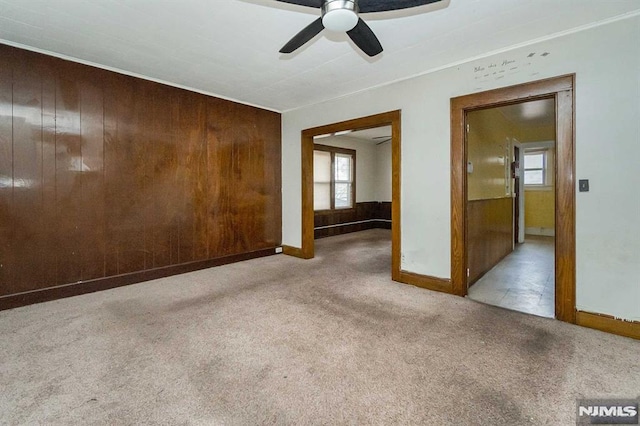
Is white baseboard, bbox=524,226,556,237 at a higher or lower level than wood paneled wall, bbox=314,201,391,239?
lower

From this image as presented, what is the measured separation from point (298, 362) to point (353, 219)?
6.39m

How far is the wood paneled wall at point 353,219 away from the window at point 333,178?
0.20 metres

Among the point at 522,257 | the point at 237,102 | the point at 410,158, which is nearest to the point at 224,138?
the point at 237,102

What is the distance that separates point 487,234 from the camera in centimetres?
421

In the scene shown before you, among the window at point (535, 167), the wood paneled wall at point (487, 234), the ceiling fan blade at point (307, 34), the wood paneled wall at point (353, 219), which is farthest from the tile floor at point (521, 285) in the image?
the wood paneled wall at point (353, 219)

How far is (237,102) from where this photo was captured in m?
4.66

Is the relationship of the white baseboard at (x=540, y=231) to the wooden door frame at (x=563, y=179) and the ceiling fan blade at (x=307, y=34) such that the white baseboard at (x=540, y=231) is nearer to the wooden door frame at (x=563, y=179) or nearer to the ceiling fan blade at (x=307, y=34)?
the wooden door frame at (x=563, y=179)

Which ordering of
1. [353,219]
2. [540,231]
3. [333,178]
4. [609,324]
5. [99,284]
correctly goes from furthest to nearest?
[353,219], [540,231], [333,178], [99,284], [609,324]

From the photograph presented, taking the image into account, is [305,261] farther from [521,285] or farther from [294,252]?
[521,285]

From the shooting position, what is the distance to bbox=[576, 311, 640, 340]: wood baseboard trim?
2271 mm

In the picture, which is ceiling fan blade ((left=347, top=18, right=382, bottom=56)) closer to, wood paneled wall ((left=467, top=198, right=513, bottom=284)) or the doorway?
the doorway

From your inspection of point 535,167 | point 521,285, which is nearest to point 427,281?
point 521,285

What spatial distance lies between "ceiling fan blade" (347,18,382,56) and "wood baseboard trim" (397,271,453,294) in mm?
2536

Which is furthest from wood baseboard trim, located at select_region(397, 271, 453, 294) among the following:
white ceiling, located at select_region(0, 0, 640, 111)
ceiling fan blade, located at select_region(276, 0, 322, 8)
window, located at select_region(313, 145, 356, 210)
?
window, located at select_region(313, 145, 356, 210)
